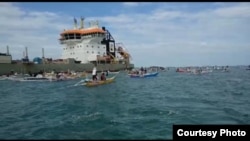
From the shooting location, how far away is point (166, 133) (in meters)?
13.5

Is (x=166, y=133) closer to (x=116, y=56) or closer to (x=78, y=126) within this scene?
(x=78, y=126)

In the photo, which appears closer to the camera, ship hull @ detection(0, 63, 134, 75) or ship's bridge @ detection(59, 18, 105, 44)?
ship hull @ detection(0, 63, 134, 75)

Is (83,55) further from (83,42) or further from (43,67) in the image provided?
(43,67)

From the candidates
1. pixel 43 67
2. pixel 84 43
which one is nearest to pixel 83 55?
pixel 84 43

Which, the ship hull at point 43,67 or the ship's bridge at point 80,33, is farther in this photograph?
the ship's bridge at point 80,33

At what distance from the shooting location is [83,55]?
87.0 metres

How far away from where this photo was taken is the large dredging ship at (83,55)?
70.6 m

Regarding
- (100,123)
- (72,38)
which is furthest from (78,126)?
(72,38)

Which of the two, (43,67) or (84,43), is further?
(84,43)

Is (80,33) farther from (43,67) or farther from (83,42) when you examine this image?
(43,67)

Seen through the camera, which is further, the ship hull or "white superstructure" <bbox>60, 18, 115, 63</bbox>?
"white superstructure" <bbox>60, 18, 115, 63</bbox>

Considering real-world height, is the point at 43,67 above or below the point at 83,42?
below

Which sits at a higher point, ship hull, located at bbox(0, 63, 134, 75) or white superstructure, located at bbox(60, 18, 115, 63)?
white superstructure, located at bbox(60, 18, 115, 63)

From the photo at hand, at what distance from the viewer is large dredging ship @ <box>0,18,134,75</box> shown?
7059 cm
